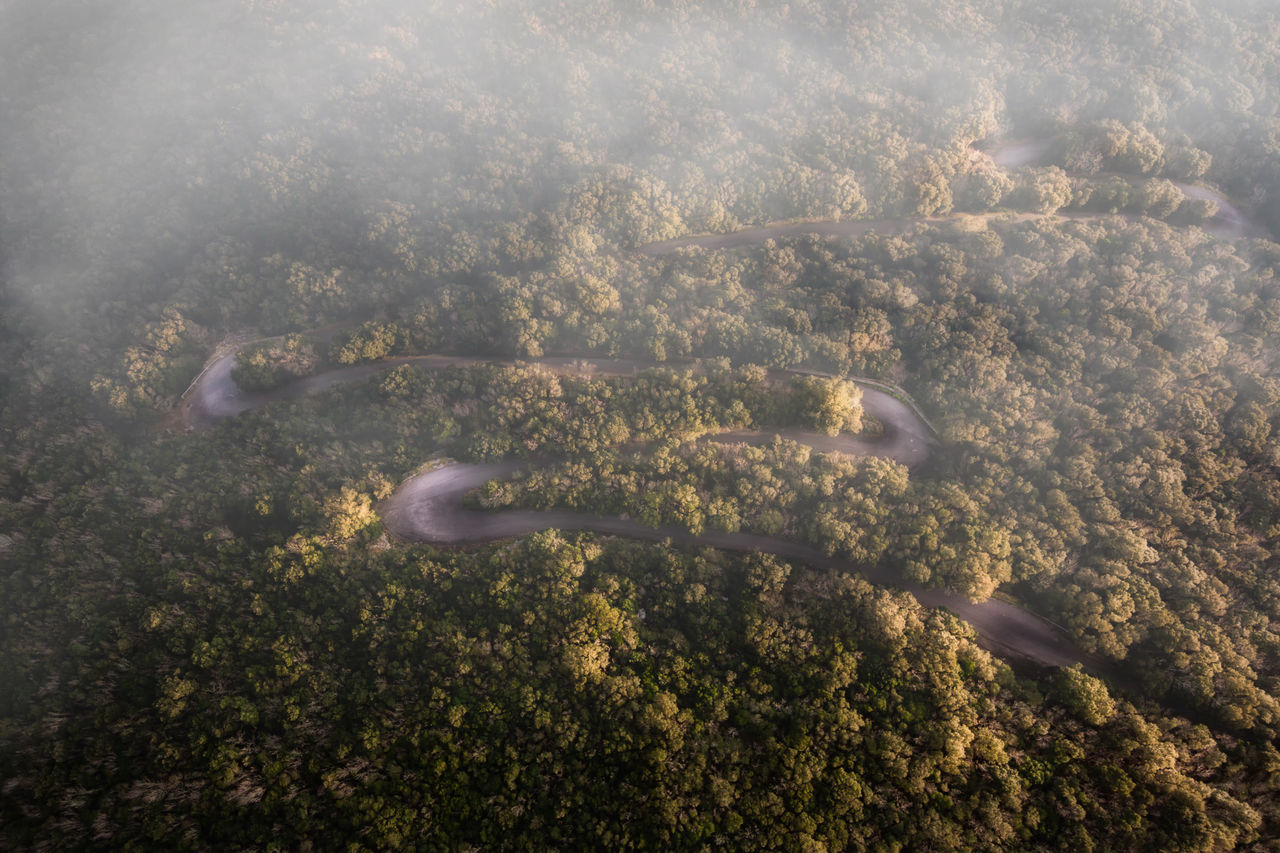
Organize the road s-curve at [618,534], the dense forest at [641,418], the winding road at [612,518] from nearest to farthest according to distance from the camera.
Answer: the dense forest at [641,418] → the road s-curve at [618,534] → the winding road at [612,518]

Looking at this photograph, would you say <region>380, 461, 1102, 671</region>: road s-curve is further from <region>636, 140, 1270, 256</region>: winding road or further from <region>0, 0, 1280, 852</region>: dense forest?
<region>636, 140, 1270, 256</region>: winding road

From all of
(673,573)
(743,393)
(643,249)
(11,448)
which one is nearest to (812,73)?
(643,249)

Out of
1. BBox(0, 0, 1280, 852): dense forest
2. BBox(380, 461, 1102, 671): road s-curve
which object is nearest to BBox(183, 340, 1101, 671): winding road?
BBox(380, 461, 1102, 671): road s-curve

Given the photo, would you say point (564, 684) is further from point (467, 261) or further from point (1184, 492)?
point (1184, 492)

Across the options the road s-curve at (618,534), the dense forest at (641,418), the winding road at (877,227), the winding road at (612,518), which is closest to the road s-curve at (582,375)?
the winding road at (612,518)

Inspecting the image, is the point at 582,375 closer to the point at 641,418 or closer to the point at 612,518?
the point at 641,418

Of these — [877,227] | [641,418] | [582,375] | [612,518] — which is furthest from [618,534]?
[877,227]

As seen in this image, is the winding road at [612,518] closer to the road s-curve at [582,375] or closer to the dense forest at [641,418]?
the road s-curve at [582,375]

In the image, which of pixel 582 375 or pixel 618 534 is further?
pixel 582 375
